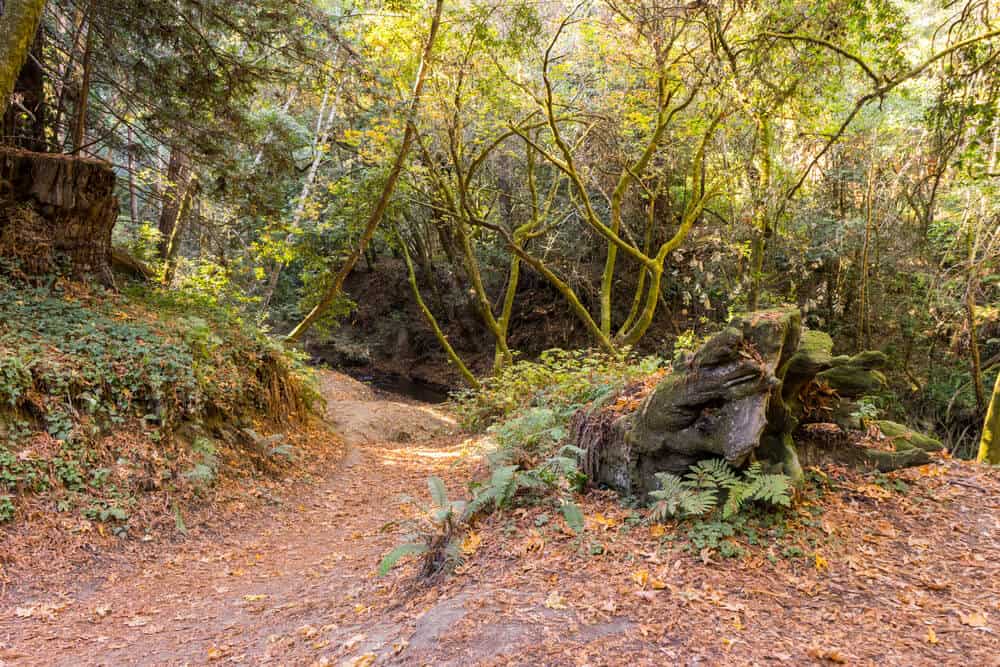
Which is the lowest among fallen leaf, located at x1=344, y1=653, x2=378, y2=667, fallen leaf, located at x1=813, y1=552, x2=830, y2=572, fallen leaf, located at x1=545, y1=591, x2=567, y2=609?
fallen leaf, located at x1=344, y1=653, x2=378, y2=667

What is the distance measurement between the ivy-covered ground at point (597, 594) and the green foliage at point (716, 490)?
0.14m

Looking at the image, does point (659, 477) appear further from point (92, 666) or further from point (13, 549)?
point (13, 549)

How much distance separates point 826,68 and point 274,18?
7.79m

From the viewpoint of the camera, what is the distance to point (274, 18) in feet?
27.4

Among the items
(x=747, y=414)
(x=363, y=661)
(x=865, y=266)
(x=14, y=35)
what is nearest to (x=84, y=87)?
(x=14, y=35)

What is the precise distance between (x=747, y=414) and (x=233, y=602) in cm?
446

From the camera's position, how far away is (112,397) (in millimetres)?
6359

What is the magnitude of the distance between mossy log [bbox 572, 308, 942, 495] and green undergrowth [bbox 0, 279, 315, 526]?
4.79 metres

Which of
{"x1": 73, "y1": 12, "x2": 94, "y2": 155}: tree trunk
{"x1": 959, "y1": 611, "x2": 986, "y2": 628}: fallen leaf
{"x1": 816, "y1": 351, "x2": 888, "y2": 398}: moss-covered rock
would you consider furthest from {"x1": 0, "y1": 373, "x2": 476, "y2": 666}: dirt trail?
{"x1": 73, "y1": 12, "x2": 94, "y2": 155}: tree trunk

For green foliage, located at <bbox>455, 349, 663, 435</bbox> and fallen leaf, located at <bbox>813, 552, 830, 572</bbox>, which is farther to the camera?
green foliage, located at <bbox>455, 349, 663, 435</bbox>

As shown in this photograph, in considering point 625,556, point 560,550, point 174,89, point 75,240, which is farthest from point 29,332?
point 625,556

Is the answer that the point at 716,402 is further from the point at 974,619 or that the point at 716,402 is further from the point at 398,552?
the point at 398,552

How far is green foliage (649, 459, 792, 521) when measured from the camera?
13.4 feet

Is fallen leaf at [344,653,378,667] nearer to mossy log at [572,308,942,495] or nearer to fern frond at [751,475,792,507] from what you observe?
mossy log at [572,308,942,495]
